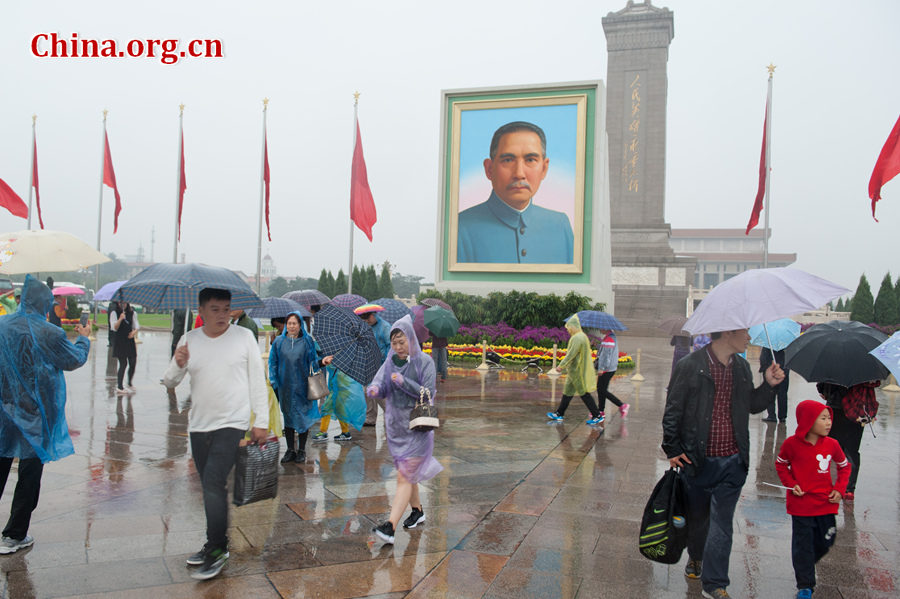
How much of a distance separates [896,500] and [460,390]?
7.40m

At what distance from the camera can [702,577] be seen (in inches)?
146

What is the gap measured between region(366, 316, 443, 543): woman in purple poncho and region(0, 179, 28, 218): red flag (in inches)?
381


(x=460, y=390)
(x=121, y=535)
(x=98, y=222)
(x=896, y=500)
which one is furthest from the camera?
(x=98, y=222)

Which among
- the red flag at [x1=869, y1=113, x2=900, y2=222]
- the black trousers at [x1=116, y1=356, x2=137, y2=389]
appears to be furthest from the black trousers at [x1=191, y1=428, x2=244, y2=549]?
the red flag at [x1=869, y1=113, x2=900, y2=222]

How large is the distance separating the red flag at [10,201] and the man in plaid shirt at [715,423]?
1164 cm

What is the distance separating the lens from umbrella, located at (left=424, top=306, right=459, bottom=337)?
37.9 feet

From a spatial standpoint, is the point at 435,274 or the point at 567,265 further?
the point at 435,274

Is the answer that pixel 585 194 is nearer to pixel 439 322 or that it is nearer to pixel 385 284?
pixel 439 322

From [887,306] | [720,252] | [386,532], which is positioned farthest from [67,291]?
[720,252]

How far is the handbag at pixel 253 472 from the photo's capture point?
13.1ft

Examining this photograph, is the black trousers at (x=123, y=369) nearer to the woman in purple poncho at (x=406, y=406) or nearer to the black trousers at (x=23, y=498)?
the black trousers at (x=23, y=498)

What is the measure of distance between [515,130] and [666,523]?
57.5 feet

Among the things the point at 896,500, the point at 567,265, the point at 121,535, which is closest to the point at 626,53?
the point at 567,265

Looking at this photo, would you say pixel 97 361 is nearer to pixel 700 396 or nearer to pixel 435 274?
pixel 435 274
